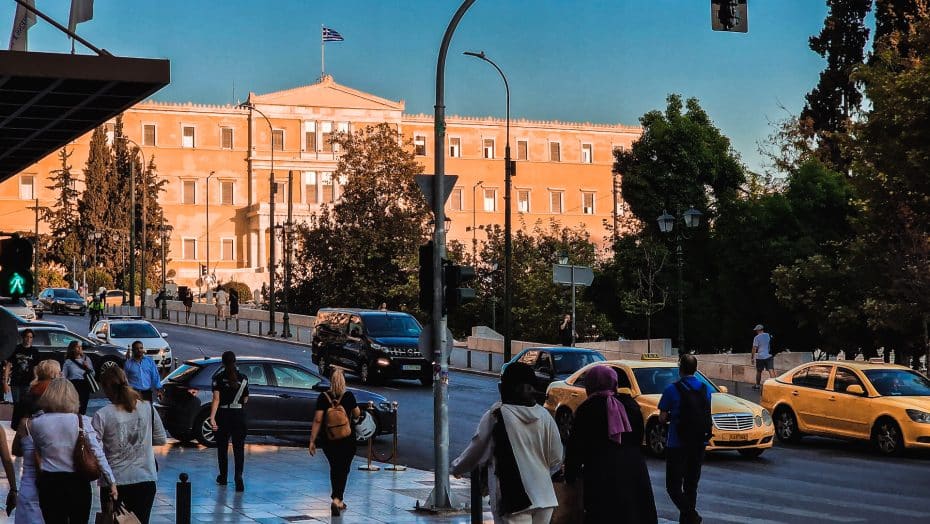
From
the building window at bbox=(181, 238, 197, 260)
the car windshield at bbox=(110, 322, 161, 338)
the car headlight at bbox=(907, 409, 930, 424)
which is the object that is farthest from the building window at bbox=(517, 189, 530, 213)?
the car headlight at bbox=(907, 409, 930, 424)

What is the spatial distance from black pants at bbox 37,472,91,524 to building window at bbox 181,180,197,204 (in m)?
109

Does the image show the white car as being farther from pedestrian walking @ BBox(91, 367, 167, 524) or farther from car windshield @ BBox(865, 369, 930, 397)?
pedestrian walking @ BBox(91, 367, 167, 524)

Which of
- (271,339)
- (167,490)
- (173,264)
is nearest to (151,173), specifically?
(173,264)

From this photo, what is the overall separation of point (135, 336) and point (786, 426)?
21.6 meters

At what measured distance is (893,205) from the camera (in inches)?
1394

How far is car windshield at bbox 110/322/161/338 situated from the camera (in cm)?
3922

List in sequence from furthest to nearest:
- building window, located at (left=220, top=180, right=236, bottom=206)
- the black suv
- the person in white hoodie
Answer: building window, located at (left=220, top=180, right=236, bottom=206) < the black suv < the person in white hoodie

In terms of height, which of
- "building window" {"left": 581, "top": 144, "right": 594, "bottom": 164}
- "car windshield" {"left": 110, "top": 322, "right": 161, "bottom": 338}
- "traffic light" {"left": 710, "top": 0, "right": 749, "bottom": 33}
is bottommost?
"car windshield" {"left": 110, "top": 322, "right": 161, "bottom": 338}

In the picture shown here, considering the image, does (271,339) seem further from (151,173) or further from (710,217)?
(151,173)

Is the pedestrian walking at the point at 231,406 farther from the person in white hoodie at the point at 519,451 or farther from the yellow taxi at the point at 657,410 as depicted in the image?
the person in white hoodie at the point at 519,451

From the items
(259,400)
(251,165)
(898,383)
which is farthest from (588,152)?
(259,400)

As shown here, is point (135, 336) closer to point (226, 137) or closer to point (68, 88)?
point (68, 88)

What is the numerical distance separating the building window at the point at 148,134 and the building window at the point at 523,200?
33.7 m

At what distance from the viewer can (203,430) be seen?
74.2 feet
